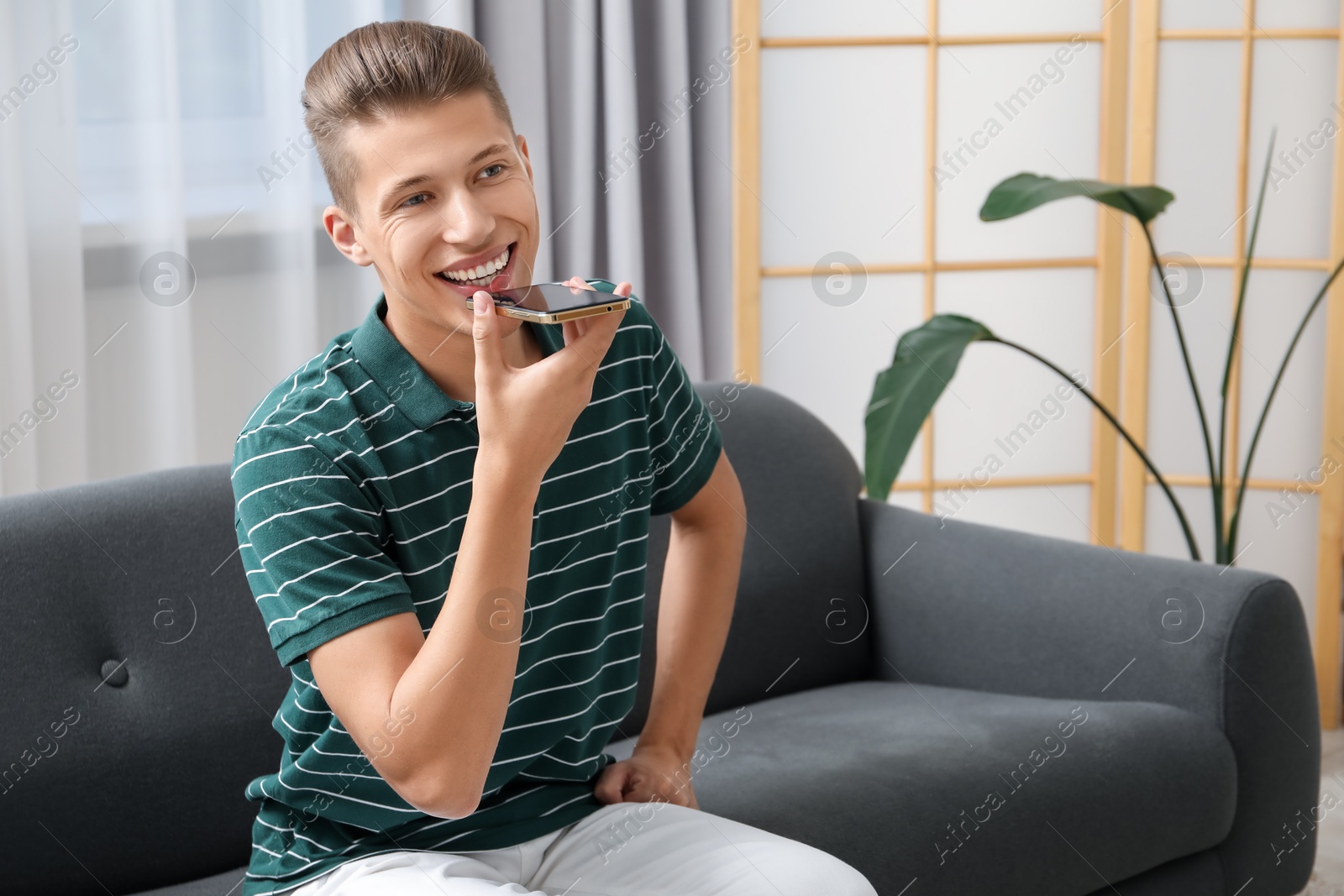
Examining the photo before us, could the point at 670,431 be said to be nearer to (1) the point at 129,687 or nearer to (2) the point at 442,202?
(2) the point at 442,202

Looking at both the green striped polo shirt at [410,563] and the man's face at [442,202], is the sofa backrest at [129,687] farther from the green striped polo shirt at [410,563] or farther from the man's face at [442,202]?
the man's face at [442,202]

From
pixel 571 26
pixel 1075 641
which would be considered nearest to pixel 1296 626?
pixel 1075 641

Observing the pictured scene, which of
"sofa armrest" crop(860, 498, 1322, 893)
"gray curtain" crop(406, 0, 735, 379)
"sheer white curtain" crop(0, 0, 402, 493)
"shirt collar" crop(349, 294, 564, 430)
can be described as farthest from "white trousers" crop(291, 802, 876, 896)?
"gray curtain" crop(406, 0, 735, 379)

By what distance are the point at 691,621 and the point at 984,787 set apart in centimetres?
44

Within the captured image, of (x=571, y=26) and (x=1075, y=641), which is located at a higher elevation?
(x=571, y=26)

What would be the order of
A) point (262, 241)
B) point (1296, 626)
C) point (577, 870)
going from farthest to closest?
point (262, 241) → point (1296, 626) → point (577, 870)

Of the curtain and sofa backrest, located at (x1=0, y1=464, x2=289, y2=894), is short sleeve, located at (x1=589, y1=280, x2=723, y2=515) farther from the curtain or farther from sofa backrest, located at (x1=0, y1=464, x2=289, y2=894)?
the curtain

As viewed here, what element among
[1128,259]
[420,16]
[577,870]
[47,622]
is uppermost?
[420,16]

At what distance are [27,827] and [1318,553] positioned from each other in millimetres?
2516

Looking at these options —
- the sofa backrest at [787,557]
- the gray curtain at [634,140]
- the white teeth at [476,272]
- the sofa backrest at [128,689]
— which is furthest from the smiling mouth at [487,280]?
the gray curtain at [634,140]

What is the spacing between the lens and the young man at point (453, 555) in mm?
965

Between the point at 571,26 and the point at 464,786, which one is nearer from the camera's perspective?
the point at 464,786

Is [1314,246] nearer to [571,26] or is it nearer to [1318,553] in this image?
[1318,553]

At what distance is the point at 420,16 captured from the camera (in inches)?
98.1
